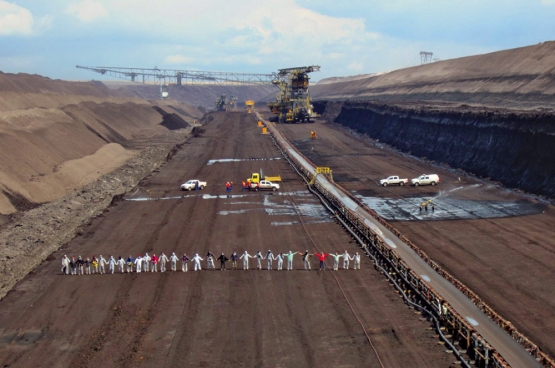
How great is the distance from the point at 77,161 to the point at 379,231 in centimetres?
4392

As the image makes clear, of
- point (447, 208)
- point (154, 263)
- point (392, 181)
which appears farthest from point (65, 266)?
point (392, 181)

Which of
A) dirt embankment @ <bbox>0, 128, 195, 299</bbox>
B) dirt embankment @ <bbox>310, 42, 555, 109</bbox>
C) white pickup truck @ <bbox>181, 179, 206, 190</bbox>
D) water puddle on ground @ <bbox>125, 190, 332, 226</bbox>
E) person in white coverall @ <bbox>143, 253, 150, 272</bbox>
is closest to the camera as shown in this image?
person in white coverall @ <bbox>143, 253, 150, 272</bbox>

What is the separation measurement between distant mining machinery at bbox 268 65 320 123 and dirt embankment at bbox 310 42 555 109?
26.8 meters

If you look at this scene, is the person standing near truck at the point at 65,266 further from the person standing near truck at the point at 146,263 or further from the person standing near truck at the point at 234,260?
the person standing near truck at the point at 234,260

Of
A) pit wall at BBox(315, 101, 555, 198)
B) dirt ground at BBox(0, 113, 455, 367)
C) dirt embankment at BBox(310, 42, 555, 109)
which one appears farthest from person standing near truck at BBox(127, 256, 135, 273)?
dirt embankment at BBox(310, 42, 555, 109)

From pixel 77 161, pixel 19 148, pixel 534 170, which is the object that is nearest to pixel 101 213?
pixel 19 148

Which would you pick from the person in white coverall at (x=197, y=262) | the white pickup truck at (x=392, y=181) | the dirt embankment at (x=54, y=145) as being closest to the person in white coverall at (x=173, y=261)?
the person in white coverall at (x=197, y=262)

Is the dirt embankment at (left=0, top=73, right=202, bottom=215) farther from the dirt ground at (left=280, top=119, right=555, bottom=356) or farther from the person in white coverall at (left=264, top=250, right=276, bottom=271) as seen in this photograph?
the dirt ground at (left=280, top=119, right=555, bottom=356)

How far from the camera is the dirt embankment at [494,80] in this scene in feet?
317

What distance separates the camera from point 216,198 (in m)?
54.7

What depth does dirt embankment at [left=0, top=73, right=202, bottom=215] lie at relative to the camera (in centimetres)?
5434

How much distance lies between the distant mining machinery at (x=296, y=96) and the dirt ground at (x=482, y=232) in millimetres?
59746

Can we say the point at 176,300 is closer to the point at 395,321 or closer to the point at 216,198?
the point at 395,321

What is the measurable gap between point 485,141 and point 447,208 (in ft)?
77.4
